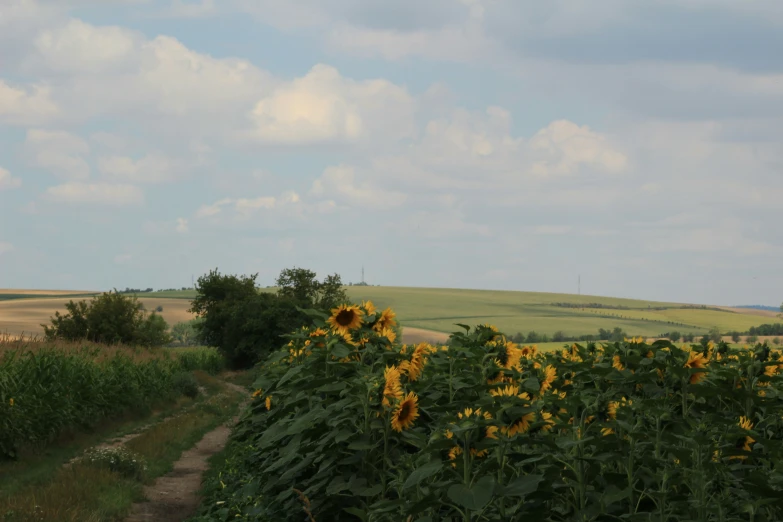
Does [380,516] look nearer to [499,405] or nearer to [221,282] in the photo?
[499,405]

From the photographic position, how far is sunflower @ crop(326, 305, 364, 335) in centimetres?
688

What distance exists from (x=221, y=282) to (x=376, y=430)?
248ft

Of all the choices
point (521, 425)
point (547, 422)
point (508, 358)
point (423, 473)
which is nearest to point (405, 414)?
point (521, 425)

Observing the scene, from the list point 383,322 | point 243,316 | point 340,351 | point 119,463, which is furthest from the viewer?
point 243,316

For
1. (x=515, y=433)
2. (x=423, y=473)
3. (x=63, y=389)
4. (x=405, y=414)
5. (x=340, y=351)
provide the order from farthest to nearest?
(x=63, y=389)
(x=340, y=351)
(x=405, y=414)
(x=515, y=433)
(x=423, y=473)

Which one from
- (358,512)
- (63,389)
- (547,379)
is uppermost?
(547,379)

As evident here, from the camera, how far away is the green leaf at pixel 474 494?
375cm

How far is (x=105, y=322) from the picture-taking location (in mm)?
52500

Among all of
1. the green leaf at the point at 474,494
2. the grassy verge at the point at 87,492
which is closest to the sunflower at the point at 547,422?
the green leaf at the point at 474,494

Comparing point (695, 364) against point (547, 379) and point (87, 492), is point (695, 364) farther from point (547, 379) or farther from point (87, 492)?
point (87, 492)

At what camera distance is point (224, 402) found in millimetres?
34344

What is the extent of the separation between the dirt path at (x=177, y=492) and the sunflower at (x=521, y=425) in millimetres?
9554

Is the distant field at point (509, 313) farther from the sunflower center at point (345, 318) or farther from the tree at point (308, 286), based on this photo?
the sunflower center at point (345, 318)

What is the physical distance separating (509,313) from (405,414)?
116 m
